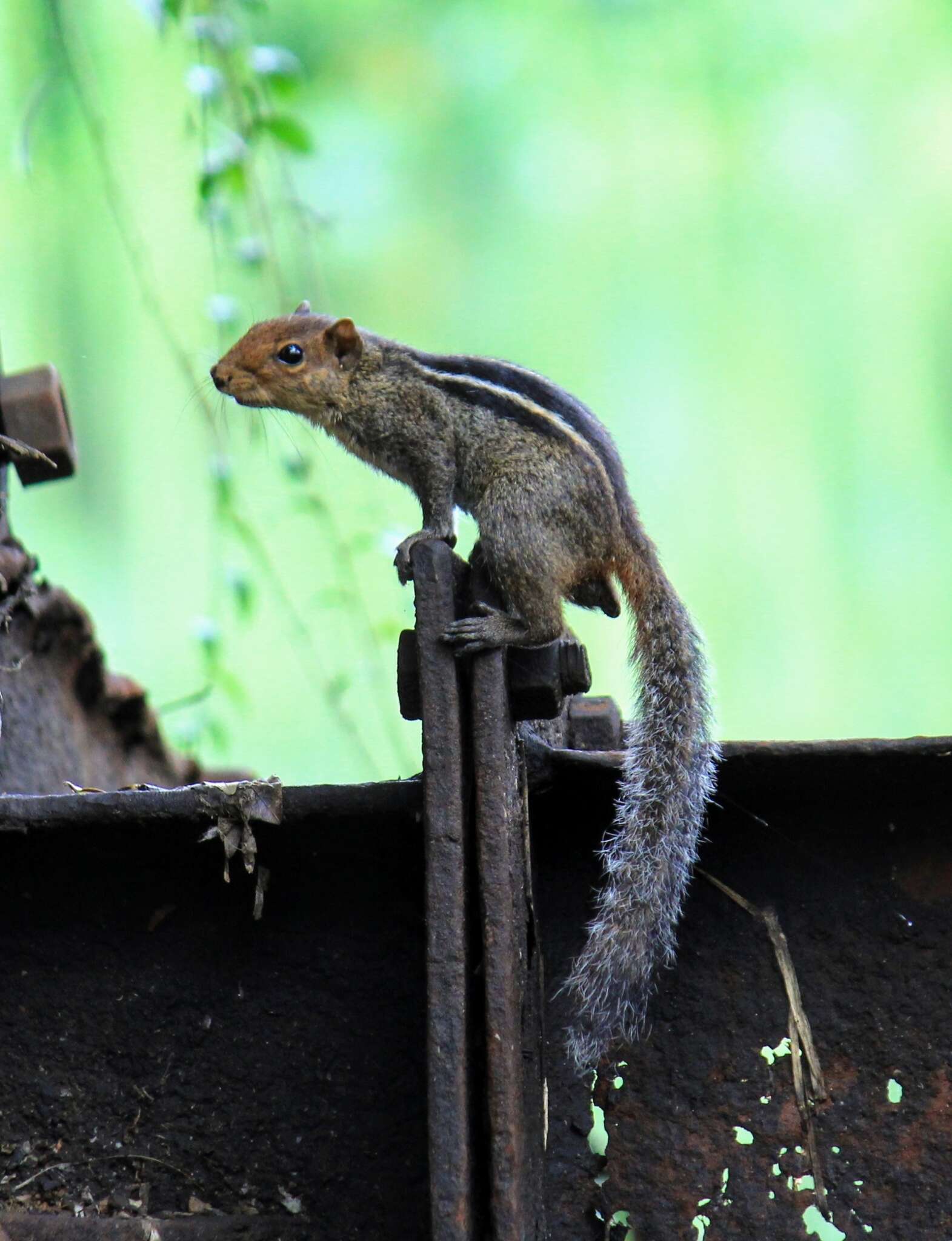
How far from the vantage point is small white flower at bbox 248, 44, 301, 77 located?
108 inches

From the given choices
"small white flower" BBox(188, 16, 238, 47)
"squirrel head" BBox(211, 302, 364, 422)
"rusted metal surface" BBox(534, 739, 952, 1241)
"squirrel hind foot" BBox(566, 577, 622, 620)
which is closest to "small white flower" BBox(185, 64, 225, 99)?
"small white flower" BBox(188, 16, 238, 47)

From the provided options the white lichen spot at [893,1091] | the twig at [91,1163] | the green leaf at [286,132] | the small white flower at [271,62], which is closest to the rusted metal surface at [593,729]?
the white lichen spot at [893,1091]

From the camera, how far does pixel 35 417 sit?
6.47ft

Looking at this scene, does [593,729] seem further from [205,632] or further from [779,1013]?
[205,632]

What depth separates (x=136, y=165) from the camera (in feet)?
12.9

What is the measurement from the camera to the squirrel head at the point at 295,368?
226 centimetres

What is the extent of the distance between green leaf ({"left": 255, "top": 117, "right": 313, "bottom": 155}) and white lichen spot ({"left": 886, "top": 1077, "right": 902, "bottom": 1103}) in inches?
87.0

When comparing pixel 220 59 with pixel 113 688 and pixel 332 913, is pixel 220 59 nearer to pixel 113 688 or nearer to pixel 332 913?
pixel 113 688

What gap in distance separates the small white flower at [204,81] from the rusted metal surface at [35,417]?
3.07 feet

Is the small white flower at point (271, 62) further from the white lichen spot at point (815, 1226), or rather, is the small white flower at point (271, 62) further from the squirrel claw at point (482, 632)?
the white lichen spot at point (815, 1226)

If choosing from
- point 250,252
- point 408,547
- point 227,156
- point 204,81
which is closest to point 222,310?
point 250,252

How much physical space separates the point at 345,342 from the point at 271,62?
87cm

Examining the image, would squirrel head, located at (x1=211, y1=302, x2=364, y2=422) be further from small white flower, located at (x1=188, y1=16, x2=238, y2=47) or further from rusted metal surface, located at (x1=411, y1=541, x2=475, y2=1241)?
rusted metal surface, located at (x1=411, y1=541, x2=475, y2=1241)

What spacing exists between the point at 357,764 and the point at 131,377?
1.54m
